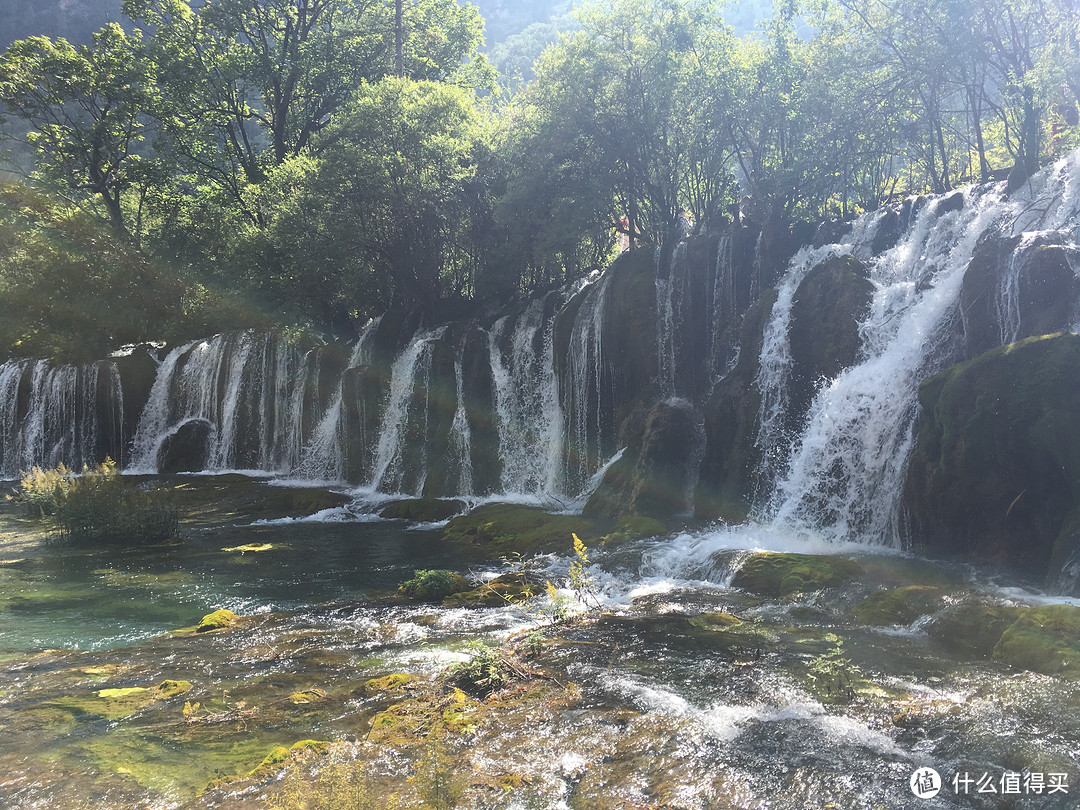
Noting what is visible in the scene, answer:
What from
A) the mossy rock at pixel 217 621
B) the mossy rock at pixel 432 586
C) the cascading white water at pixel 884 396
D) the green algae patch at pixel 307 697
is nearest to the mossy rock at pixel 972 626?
the cascading white water at pixel 884 396

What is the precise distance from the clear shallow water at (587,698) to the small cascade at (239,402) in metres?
15.9

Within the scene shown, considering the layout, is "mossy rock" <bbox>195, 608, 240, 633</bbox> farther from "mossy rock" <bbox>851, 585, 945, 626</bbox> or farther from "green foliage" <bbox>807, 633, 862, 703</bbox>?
"mossy rock" <bbox>851, 585, 945, 626</bbox>

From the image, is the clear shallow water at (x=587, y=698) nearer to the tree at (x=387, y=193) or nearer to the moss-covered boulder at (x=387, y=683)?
the moss-covered boulder at (x=387, y=683)

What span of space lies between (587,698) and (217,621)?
5.71 metres

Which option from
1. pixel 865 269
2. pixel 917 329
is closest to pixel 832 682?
pixel 917 329

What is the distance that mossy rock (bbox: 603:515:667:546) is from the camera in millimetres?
13703

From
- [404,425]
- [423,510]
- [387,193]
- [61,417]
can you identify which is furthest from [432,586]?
[61,417]

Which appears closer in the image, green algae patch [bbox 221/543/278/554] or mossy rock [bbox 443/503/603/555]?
mossy rock [bbox 443/503/603/555]

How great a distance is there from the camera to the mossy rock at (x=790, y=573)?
10.0 meters

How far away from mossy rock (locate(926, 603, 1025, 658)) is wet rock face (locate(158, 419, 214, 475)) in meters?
27.0

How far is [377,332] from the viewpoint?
2786 cm

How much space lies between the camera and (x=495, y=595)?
10.5 metres

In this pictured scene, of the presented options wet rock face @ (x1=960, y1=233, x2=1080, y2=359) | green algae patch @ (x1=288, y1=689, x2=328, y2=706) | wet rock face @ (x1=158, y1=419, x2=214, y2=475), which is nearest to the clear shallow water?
green algae patch @ (x1=288, y1=689, x2=328, y2=706)

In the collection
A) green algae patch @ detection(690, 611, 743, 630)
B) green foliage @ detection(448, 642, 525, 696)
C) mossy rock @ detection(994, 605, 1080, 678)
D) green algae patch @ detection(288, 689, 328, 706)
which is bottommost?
green algae patch @ detection(288, 689, 328, 706)
